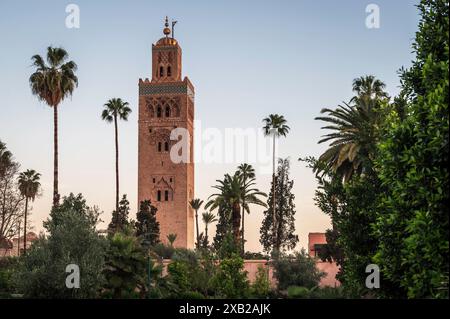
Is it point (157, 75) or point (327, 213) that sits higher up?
point (157, 75)

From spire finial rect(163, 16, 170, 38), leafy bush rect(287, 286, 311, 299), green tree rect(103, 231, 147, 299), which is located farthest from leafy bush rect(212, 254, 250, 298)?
spire finial rect(163, 16, 170, 38)

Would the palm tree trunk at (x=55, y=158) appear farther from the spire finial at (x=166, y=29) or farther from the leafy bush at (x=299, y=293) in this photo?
the spire finial at (x=166, y=29)

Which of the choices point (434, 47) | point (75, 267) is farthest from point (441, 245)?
point (75, 267)

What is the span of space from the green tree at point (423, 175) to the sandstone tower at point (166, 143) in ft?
231

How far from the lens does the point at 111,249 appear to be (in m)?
29.0

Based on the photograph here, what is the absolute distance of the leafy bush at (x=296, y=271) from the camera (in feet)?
129

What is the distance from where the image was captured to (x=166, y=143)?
87.8m

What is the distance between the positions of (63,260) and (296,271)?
58.0 ft

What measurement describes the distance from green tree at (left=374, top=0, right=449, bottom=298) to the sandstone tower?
231ft

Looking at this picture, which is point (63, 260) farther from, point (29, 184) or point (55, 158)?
point (29, 184)

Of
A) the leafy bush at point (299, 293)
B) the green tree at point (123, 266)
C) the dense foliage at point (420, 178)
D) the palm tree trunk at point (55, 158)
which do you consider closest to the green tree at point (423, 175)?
the dense foliage at point (420, 178)

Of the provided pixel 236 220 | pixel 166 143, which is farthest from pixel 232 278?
pixel 166 143
